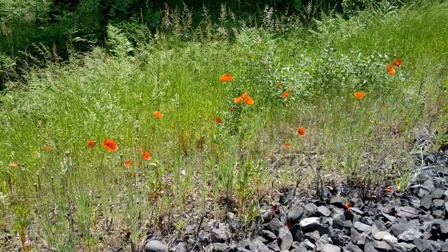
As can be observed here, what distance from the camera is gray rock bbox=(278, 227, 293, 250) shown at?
2723 mm

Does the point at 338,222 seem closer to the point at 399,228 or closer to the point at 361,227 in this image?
the point at 361,227

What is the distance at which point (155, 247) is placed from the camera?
2662 millimetres

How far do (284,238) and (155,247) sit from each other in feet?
2.54

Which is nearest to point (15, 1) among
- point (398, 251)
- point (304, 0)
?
point (304, 0)

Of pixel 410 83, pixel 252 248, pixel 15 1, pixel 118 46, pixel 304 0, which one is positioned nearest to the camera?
pixel 252 248

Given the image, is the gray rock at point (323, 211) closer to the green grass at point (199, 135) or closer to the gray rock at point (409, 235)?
the green grass at point (199, 135)

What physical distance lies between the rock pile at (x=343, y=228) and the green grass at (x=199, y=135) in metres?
0.15

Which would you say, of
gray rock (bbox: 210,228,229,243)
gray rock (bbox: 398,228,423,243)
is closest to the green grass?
gray rock (bbox: 210,228,229,243)

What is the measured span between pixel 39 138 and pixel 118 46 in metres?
2.87

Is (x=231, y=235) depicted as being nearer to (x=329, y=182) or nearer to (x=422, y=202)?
(x=329, y=182)

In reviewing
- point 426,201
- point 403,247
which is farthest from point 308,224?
point 426,201

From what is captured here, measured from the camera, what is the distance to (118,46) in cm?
642

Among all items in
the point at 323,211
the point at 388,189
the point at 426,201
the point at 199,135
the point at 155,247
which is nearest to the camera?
the point at 155,247

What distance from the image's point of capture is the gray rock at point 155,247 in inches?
104
